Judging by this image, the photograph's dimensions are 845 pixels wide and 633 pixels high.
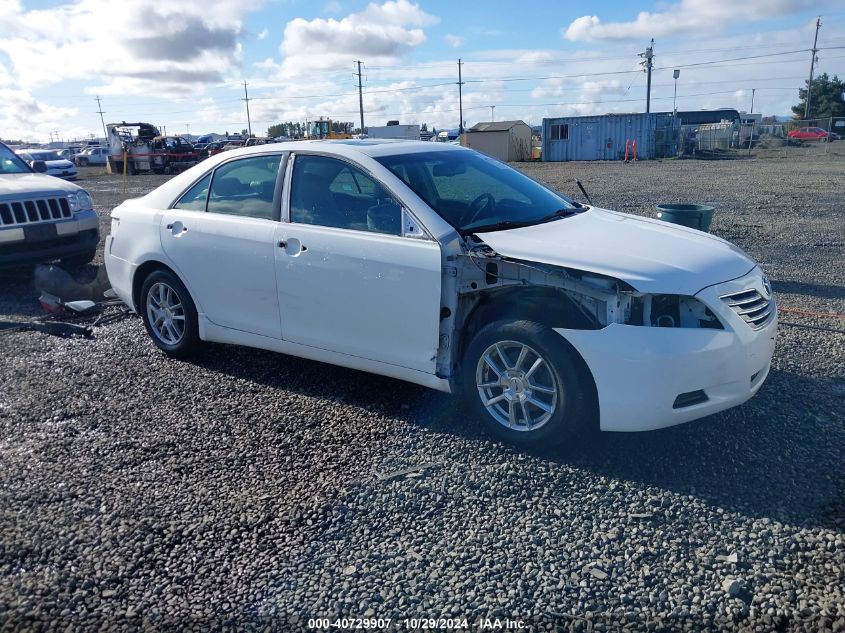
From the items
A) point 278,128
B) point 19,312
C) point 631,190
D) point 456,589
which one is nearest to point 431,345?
point 456,589

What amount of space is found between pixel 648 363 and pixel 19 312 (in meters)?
6.87

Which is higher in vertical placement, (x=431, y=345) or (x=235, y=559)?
(x=431, y=345)

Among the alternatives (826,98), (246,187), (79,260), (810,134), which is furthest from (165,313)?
(826,98)

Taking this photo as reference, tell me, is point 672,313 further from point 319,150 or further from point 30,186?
point 30,186

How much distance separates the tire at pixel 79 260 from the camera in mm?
9281

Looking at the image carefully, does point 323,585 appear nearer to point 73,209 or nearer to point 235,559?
point 235,559

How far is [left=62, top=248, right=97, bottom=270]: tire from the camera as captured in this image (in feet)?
30.5

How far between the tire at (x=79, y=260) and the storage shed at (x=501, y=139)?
36.2 metres

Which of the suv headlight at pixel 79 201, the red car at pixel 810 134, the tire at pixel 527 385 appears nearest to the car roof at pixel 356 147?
the tire at pixel 527 385

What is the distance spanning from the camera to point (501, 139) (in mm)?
44781

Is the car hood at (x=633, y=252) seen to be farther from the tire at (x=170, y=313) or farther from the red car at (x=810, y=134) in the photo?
the red car at (x=810, y=134)

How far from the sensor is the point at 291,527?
3.39m

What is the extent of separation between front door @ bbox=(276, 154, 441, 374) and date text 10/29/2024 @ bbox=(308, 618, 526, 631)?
1742mm

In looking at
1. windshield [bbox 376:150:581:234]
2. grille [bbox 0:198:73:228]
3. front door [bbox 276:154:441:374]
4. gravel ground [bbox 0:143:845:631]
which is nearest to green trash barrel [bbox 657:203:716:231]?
gravel ground [bbox 0:143:845:631]
